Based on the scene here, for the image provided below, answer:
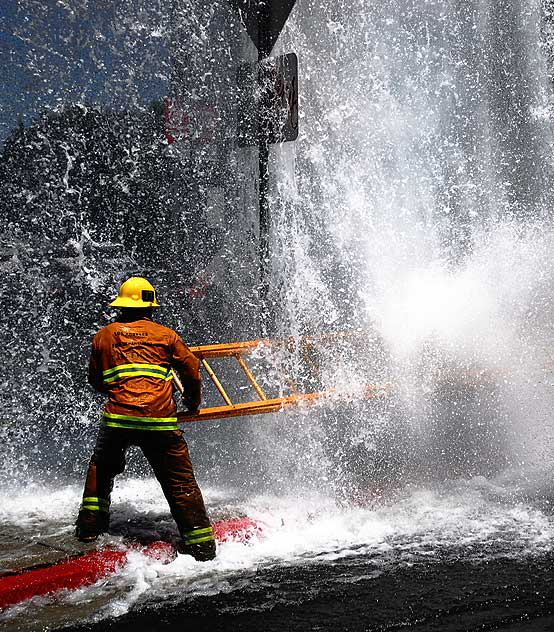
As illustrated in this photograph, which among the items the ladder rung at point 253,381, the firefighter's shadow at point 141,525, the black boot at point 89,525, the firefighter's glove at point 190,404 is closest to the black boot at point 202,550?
the firefighter's shadow at point 141,525

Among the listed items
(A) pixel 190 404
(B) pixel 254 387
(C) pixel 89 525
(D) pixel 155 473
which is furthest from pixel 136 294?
(B) pixel 254 387

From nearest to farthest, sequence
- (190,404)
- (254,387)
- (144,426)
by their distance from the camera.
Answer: (144,426)
(190,404)
(254,387)

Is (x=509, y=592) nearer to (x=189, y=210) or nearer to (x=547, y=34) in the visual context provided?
(x=189, y=210)

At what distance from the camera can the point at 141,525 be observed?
19.4 ft

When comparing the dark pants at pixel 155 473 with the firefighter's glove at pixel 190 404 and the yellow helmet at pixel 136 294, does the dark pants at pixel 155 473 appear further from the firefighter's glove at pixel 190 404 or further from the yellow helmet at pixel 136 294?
the yellow helmet at pixel 136 294

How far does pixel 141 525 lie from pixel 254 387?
1.56m

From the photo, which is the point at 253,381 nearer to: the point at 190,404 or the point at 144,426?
the point at 190,404

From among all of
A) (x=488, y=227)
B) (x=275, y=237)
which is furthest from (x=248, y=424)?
(x=488, y=227)

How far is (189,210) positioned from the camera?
15.1 meters

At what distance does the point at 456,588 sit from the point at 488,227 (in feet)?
42.1

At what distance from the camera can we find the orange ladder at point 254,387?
21.7ft

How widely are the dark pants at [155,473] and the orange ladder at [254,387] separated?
1.71 feet

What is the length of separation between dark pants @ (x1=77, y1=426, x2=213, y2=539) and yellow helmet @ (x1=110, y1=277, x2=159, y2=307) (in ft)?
2.63

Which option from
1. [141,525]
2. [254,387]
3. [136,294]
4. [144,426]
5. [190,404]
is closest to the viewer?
[144,426]
